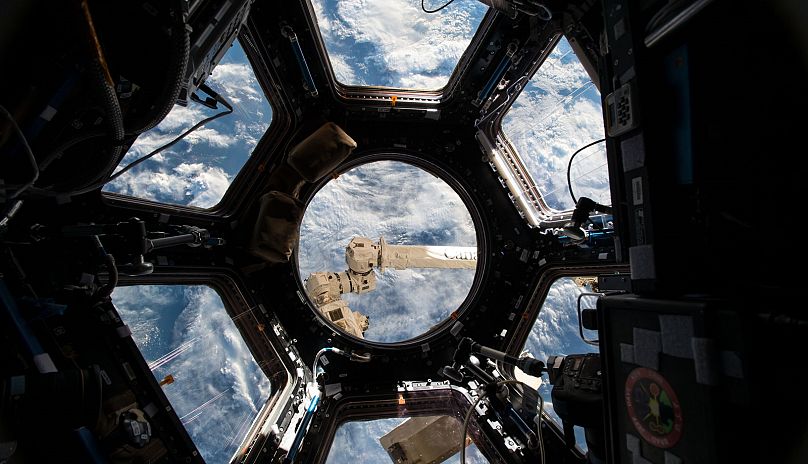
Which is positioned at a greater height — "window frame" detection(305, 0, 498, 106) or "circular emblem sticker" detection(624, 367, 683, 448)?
"window frame" detection(305, 0, 498, 106)

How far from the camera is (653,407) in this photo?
2771 millimetres

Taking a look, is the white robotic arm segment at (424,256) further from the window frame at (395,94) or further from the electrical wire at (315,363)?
the window frame at (395,94)

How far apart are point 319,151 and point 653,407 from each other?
19.8ft

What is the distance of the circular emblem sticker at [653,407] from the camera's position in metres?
2.63

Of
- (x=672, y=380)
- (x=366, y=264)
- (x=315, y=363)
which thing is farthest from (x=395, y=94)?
(x=672, y=380)

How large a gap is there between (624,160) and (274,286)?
20.8 feet

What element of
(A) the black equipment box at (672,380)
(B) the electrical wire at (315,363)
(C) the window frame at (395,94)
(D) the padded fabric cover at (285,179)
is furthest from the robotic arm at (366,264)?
(A) the black equipment box at (672,380)

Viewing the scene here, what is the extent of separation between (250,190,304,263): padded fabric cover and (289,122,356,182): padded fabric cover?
58cm

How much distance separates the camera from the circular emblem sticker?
2.63m

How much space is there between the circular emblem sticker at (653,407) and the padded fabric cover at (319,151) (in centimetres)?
572

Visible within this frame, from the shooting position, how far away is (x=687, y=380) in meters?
2.54

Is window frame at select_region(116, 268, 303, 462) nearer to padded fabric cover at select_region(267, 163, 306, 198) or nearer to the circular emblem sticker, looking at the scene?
padded fabric cover at select_region(267, 163, 306, 198)

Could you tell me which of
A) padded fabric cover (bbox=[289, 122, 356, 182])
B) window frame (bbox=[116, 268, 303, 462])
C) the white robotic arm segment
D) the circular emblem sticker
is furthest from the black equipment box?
the white robotic arm segment

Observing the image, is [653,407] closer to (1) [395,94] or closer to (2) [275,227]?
(2) [275,227]
